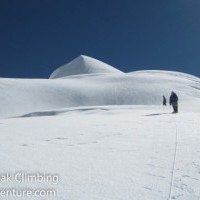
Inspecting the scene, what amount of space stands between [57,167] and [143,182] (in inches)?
67.0

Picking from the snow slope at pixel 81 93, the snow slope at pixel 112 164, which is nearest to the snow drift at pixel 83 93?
the snow slope at pixel 81 93

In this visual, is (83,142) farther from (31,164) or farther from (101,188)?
(101,188)

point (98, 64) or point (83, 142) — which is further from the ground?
point (98, 64)

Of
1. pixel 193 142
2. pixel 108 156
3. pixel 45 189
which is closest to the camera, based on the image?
pixel 45 189

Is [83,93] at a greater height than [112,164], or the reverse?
[83,93]

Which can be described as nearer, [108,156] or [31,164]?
[31,164]

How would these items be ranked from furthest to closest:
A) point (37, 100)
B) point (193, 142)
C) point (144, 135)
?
point (37, 100)
point (144, 135)
point (193, 142)

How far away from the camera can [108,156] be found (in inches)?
263

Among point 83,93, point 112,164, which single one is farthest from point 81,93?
point 112,164

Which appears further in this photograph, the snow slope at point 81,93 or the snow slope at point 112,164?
the snow slope at point 81,93

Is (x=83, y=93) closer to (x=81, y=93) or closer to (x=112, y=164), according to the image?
(x=81, y=93)

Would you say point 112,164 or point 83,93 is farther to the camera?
point 83,93

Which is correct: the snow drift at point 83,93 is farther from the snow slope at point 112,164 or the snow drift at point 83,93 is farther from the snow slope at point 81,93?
the snow slope at point 112,164

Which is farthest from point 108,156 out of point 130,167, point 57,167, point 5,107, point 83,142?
point 5,107
